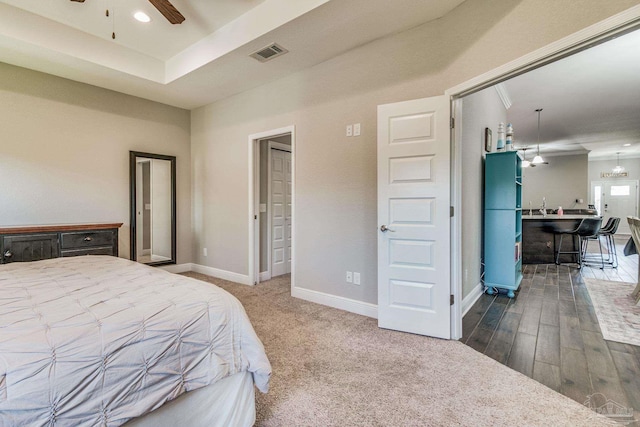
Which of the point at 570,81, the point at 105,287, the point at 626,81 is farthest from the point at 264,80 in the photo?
the point at 626,81

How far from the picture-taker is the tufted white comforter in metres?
0.84

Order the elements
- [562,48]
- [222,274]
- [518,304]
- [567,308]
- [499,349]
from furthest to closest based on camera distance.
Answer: [222,274], [518,304], [567,308], [499,349], [562,48]

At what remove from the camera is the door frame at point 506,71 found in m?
1.43

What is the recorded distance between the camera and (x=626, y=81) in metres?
3.94

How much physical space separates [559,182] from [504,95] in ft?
21.9

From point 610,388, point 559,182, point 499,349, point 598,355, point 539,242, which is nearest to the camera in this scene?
point 610,388

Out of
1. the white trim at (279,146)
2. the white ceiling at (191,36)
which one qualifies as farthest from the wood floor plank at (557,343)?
the white trim at (279,146)

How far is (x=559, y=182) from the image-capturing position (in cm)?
914

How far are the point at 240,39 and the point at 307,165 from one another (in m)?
1.42

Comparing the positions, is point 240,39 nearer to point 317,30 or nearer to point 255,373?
point 317,30

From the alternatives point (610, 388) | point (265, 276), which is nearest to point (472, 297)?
point (610, 388)

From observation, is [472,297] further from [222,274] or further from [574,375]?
[222,274]

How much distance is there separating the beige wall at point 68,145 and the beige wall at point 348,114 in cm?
114

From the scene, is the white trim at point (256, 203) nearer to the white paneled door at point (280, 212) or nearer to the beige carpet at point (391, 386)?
the white paneled door at point (280, 212)
